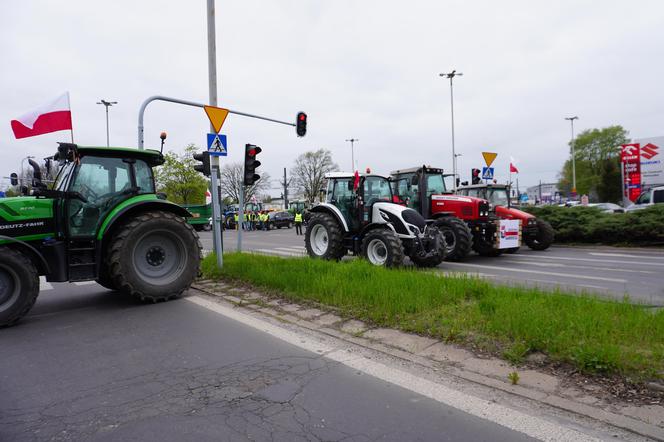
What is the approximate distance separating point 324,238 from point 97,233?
6.35 metres

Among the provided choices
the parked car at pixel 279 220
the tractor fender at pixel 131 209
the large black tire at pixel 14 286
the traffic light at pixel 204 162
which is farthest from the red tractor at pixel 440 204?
the parked car at pixel 279 220

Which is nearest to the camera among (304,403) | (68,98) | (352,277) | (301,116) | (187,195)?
(304,403)

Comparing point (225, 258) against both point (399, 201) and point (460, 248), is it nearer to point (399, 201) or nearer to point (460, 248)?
point (399, 201)

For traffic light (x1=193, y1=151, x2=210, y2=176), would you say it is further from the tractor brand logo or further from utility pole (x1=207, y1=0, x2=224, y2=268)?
the tractor brand logo

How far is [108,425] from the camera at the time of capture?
3.01 metres

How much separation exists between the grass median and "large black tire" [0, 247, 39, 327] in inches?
132

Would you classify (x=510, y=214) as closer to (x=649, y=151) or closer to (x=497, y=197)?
(x=497, y=197)

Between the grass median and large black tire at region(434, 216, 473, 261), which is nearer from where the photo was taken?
the grass median

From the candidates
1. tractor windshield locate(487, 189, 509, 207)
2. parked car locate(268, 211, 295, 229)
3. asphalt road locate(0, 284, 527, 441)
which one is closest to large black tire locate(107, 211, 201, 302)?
asphalt road locate(0, 284, 527, 441)

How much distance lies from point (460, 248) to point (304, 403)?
30.0ft

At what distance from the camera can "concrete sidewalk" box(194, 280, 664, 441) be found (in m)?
2.92

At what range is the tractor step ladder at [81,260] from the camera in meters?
6.07

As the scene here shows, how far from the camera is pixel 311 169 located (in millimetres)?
73312

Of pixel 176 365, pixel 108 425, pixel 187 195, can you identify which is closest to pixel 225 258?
pixel 176 365
